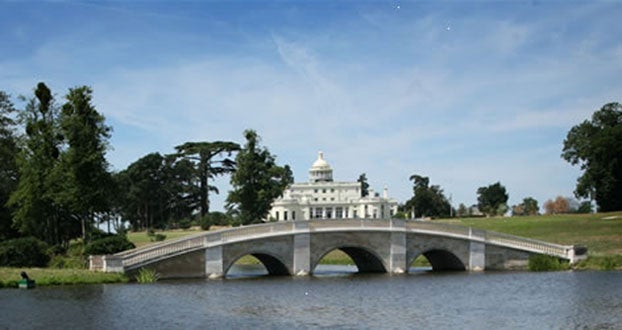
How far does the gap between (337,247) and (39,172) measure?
18499 mm

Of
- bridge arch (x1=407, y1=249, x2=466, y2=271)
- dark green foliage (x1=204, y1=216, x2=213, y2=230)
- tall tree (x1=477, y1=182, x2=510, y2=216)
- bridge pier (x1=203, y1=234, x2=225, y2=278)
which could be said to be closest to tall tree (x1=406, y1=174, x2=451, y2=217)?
tall tree (x1=477, y1=182, x2=510, y2=216)

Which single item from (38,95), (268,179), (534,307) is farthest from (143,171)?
(534,307)

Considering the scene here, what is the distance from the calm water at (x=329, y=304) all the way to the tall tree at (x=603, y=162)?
116 ft

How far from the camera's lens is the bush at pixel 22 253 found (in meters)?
40.3

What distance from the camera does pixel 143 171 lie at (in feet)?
321

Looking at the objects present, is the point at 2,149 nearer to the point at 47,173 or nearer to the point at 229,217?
the point at 47,173

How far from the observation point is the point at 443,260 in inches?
1929

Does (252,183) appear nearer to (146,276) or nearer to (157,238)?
(157,238)

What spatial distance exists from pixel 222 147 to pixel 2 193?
40.3 metres

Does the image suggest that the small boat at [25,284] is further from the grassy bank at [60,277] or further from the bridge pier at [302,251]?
the bridge pier at [302,251]

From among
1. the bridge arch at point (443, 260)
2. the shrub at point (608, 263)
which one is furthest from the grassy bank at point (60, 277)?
the shrub at point (608, 263)

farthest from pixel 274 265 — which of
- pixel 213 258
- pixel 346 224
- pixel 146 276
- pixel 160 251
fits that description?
pixel 146 276

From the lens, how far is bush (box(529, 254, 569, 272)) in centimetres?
4503

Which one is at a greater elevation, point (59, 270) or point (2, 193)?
point (2, 193)
